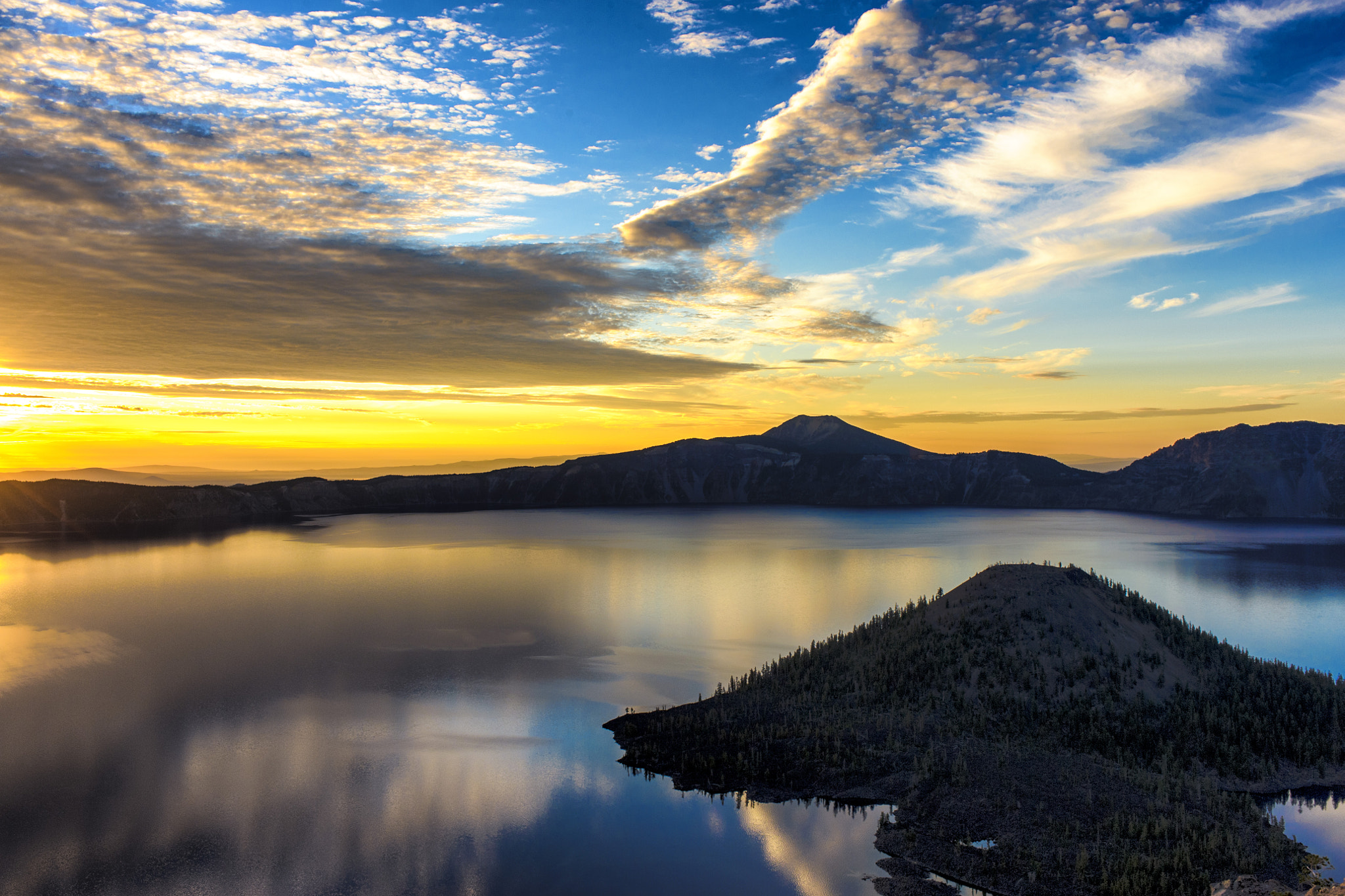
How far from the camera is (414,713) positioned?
4203 cm

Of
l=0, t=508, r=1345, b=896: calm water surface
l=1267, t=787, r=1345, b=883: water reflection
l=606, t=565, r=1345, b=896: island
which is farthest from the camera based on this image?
l=1267, t=787, r=1345, b=883: water reflection

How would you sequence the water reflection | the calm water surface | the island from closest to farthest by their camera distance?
the island → the calm water surface → the water reflection

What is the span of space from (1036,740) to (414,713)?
104ft

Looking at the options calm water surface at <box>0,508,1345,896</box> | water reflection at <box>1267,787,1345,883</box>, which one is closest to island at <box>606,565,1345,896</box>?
water reflection at <box>1267,787,1345,883</box>

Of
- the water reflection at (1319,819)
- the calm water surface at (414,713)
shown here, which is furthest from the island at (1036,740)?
the calm water surface at (414,713)

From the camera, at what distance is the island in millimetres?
24559

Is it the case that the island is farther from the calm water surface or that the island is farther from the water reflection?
the calm water surface

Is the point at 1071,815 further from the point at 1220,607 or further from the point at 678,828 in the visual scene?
the point at 1220,607

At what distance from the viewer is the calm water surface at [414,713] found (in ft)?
82.8

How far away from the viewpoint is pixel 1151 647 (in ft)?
127

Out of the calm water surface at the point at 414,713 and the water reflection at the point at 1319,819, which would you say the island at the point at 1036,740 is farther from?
the calm water surface at the point at 414,713

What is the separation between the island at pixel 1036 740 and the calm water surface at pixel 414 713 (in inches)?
86.5

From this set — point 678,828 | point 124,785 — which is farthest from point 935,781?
point 124,785

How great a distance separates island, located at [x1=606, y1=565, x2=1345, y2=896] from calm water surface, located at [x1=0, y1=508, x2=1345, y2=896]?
2.20 m
